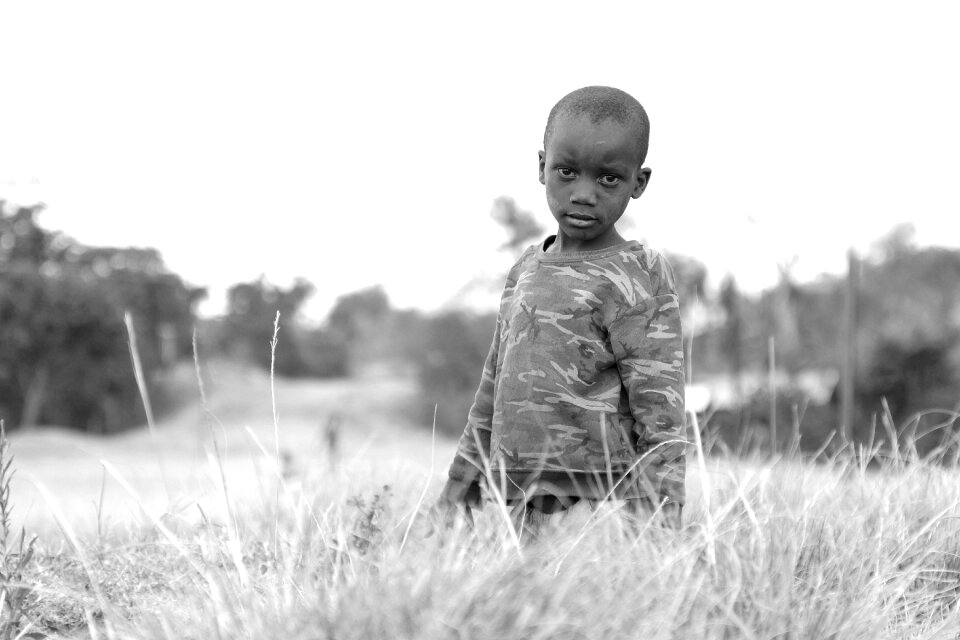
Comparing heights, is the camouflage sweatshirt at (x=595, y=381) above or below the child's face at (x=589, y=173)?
below

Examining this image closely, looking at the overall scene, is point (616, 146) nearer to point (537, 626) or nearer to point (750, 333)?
point (537, 626)

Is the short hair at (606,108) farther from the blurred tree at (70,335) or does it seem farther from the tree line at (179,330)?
the blurred tree at (70,335)

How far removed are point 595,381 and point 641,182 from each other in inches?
20.9

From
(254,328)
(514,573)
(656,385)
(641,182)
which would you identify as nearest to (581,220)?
(641,182)

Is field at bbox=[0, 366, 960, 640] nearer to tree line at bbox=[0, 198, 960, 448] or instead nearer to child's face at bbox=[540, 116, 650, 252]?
child's face at bbox=[540, 116, 650, 252]

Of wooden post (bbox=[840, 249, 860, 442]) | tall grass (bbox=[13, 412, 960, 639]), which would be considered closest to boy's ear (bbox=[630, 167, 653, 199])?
tall grass (bbox=[13, 412, 960, 639])

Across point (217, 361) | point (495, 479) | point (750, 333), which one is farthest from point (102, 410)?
point (495, 479)

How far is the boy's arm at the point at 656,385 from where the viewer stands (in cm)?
249

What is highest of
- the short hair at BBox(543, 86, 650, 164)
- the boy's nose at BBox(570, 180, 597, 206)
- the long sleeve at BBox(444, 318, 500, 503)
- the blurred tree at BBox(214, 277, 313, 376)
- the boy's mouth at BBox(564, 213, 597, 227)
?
the short hair at BBox(543, 86, 650, 164)

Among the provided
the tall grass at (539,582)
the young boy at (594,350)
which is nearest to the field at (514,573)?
the tall grass at (539,582)

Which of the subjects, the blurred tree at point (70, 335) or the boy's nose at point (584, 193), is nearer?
the boy's nose at point (584, 193)

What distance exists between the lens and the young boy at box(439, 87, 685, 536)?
8.20 feet

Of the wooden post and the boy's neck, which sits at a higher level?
the boy's neck

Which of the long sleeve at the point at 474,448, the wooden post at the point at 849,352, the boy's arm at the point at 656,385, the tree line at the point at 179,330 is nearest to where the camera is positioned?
the boy's arm at the point at 656,385
